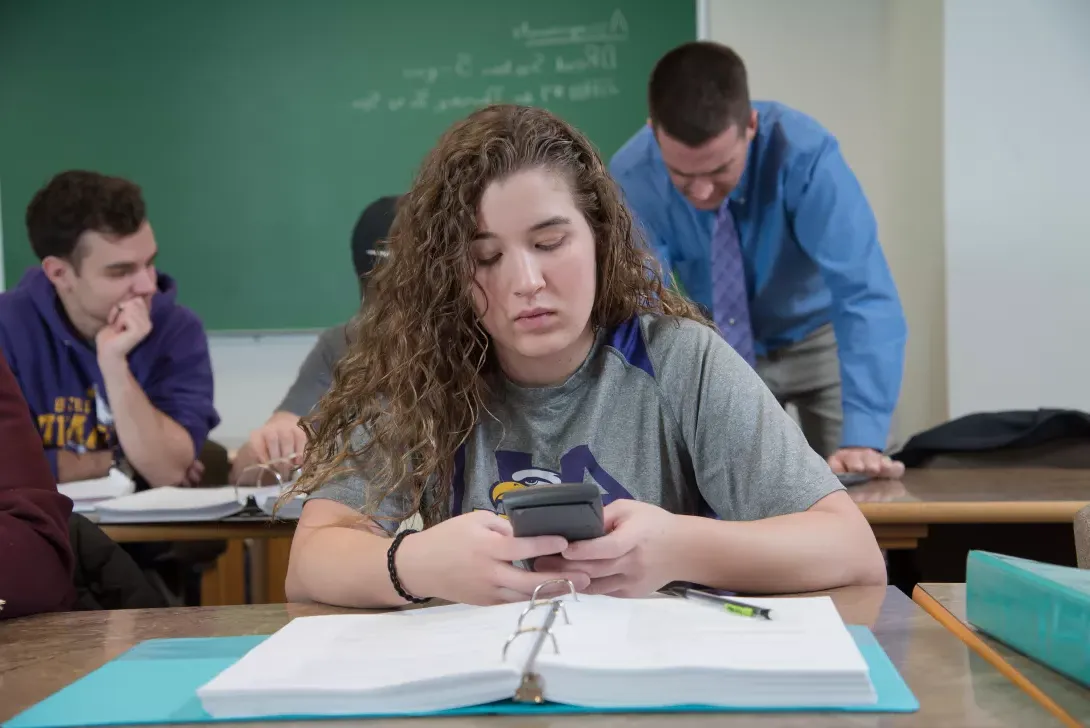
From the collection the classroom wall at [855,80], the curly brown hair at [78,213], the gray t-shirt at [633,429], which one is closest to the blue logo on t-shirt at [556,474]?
the gray t-shirt at [633,429]

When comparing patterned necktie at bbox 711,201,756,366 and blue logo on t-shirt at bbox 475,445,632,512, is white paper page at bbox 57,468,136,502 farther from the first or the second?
patterned necktie at bbox 711,201,756,366

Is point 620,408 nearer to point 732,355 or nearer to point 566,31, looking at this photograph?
point 732,355

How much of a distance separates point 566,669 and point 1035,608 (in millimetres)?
352

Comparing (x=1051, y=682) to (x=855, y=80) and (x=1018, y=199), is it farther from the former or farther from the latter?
(x=855, y=80)

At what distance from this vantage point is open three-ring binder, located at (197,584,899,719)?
0.67 metres

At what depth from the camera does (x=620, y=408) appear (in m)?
1.30

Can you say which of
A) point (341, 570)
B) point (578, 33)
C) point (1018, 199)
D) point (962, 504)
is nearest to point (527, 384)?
point (341, 570)

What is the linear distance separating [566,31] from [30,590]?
3.01m

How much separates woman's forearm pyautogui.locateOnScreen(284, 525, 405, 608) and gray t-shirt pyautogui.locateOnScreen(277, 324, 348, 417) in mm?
1664

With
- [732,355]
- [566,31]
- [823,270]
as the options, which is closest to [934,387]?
[823,270]

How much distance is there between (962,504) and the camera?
5.39 feet

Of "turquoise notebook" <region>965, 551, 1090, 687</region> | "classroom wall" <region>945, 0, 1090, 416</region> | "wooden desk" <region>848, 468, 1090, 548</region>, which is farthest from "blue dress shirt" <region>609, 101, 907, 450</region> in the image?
"turquoise notebook" <region>965, 551, 1090, 687</region>

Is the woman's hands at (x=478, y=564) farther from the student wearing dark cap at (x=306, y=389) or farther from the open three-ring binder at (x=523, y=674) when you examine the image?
the student wearing dark cap at (x=306, y=389)

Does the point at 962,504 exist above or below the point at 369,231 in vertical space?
below
